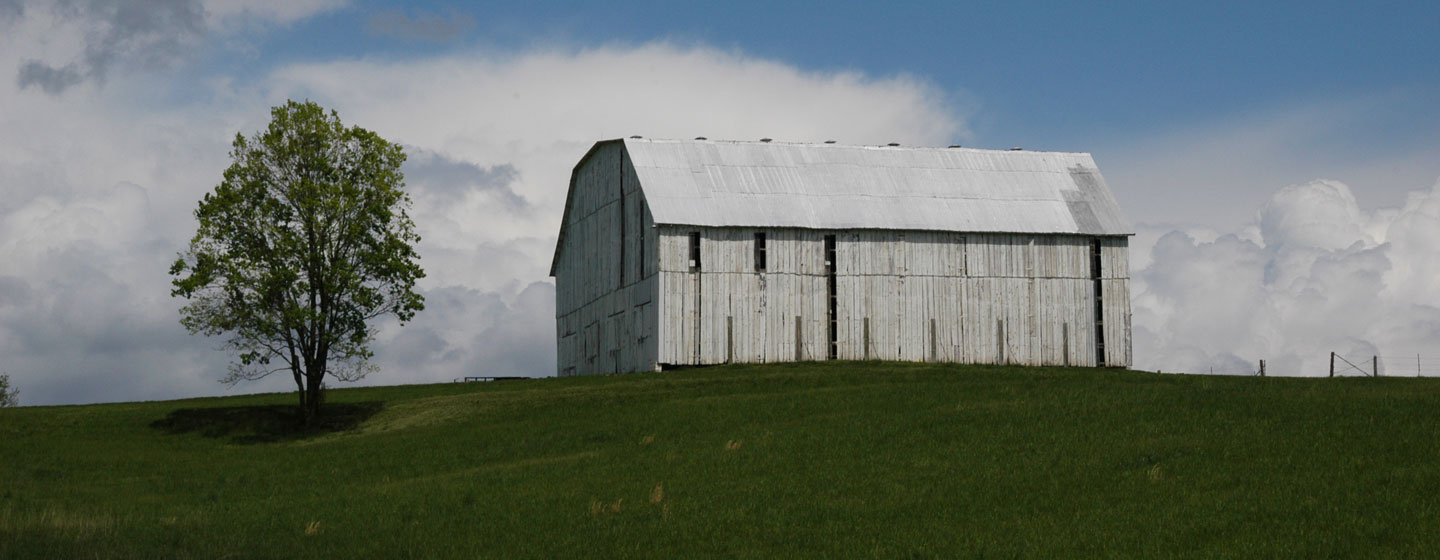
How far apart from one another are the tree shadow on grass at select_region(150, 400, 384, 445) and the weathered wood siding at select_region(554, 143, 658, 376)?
1208cm

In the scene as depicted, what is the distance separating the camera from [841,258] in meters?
61.0

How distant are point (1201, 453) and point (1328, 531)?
270 inches

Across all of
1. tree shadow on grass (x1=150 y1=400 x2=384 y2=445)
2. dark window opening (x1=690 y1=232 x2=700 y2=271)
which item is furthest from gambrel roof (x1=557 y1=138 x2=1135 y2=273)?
tree shadow on grass (x1=150 y1=400 x2=384 y2=445)

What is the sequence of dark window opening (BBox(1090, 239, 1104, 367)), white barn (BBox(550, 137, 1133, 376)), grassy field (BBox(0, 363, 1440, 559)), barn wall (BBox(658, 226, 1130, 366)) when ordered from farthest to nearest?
dark window opening (BBox(1090, 239, 1104, 367))
white barn (BBox(550, 137, 1133, 376))
barn wall (BBox(658, 226, 1130, 366))
grassy field (BBox(0, 363, 1440, 559))

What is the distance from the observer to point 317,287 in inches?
1983

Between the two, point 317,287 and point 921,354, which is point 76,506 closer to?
point 317,287

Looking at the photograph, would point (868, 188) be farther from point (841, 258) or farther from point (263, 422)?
point (263, 422)

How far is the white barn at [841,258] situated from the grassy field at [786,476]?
10.2m

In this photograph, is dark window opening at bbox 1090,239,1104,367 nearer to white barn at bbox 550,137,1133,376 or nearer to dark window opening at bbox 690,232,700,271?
white barn at bbox 550,137,1133,376

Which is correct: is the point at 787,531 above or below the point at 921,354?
below

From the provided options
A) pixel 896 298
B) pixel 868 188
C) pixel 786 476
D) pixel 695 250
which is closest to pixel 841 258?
pixel 896 298

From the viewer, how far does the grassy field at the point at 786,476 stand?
2308 centimetres

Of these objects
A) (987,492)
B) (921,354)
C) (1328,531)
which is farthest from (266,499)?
(921,354)

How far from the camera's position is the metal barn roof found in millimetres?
61188
